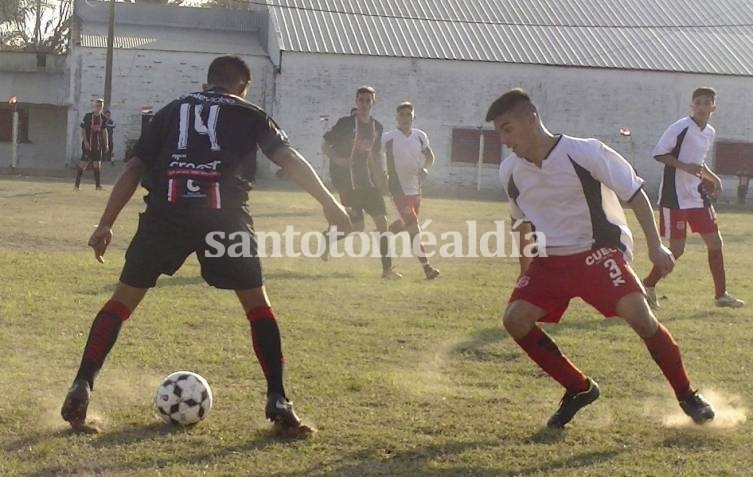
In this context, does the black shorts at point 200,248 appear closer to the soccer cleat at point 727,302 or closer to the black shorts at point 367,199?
the soccer cleat at point 727,302

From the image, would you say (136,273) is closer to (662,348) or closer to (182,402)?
(182,402)

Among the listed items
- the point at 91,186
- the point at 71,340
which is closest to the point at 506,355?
the point at 71,340

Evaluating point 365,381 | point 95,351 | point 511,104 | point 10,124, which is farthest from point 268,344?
point 10,124

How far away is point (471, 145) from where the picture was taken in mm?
37562

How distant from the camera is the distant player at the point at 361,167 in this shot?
11.9 meters

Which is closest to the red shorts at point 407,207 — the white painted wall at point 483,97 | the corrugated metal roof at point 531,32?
the white painted wall at point 483,97

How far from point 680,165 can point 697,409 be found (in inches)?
185

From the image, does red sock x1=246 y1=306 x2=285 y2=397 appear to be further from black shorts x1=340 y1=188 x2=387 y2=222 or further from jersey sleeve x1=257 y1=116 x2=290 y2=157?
black shorts x1=340 y1=188 x2=387 y2=222

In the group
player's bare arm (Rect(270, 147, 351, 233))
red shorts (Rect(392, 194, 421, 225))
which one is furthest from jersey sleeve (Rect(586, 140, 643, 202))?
red shorts (Rect(392, 194, 421, 225))

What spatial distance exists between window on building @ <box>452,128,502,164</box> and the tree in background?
3113cm

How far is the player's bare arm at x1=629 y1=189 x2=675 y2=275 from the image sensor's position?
5.20 metres

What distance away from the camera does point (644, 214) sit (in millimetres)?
5254

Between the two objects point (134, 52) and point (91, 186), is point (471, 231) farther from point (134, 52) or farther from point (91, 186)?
point (134, 52)

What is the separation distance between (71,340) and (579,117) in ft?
106
